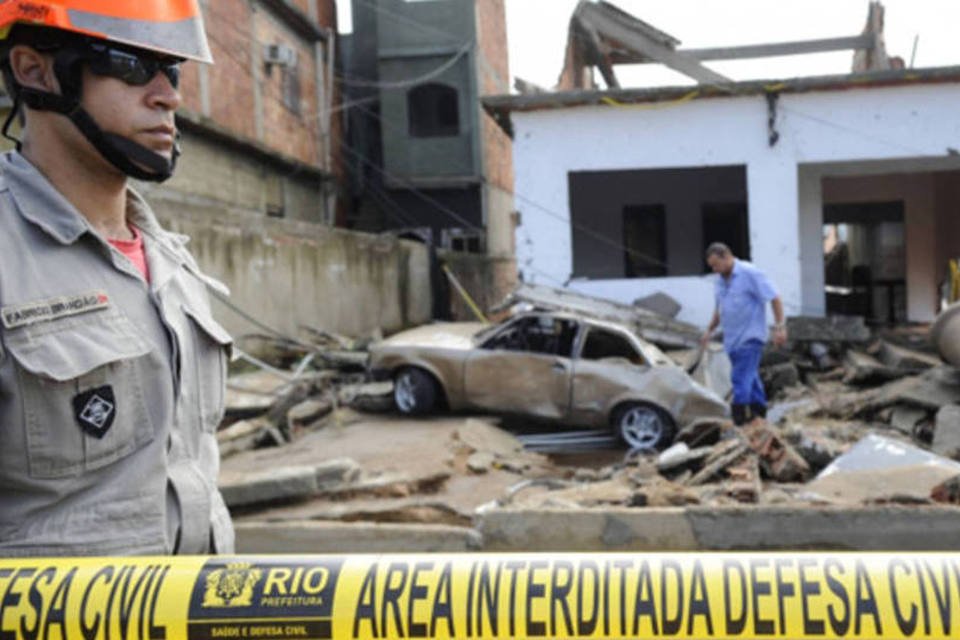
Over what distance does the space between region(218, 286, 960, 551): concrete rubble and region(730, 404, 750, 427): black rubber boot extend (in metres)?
0.38

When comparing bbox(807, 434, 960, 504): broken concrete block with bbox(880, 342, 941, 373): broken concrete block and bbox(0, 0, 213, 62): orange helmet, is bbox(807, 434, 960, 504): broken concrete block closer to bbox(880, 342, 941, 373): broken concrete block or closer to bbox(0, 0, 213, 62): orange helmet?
bbox(0, 0, 213, 62): orange helmet

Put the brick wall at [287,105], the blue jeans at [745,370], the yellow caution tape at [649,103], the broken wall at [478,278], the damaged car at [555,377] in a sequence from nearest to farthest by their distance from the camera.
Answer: the blue jeans at [745,370] < the damaged car at [555,377] < the yellow caution tape at [649,103] < the brick wall at [287,105] < the broken wall at [478,278]

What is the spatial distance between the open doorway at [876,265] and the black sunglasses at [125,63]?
58.0 feet

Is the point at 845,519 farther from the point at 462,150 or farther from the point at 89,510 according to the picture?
the point at 462,150

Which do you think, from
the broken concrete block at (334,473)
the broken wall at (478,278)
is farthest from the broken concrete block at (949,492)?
the broken wall at (478,278)

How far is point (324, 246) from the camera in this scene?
589 inches

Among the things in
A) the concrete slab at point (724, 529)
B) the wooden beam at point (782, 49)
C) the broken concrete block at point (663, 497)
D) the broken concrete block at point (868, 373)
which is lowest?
the concrete slab at point (724, 529)

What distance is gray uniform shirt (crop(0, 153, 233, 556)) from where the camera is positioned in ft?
4.71

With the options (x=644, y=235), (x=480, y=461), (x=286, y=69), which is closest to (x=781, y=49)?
(x=644, y=235)

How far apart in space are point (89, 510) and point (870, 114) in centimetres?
1397

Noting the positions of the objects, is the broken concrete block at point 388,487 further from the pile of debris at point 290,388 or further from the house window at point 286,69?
the house window at point 286,69

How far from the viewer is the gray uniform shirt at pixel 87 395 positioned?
1436 mm

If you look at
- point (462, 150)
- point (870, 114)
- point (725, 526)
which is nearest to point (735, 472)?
point (725, 526)

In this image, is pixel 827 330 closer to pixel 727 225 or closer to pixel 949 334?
pixel 949 334
